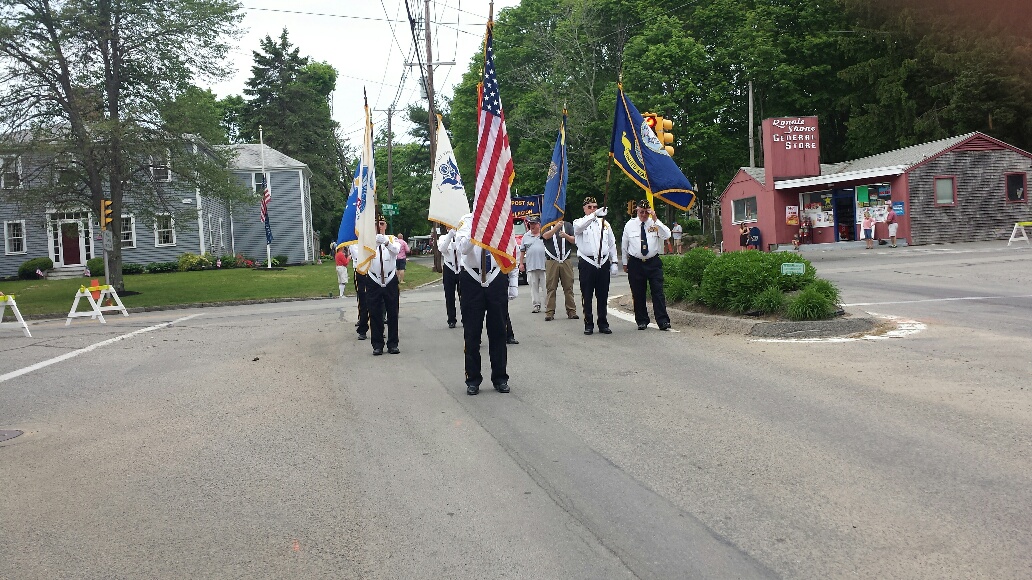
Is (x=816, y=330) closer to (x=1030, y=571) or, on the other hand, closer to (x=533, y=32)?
(x=1030, y=571)

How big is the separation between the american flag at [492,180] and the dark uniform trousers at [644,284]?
181 inches

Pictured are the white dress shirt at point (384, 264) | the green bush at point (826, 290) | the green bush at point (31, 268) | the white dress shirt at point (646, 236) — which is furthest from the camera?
the green bush at point (31, 268)

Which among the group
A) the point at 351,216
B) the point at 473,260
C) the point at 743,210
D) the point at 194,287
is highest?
the point at 743,210

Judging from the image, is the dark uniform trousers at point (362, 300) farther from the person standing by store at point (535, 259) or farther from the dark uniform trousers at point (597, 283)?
the person standing by store at point (535, 259)

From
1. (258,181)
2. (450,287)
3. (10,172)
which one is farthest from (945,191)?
(258,181)

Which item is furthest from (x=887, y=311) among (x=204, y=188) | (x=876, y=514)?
(x=204, y=188)

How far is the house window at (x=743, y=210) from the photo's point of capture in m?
41.0

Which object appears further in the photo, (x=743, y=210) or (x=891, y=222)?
(x=743, y=210)

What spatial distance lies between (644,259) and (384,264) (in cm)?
396

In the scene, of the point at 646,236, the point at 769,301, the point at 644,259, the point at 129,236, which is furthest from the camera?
the point at 129,236

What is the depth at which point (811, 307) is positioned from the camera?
38.3ft

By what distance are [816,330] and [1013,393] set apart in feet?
13.6

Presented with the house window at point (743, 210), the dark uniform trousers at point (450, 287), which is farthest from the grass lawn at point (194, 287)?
the dark uniform trousers at point (450, 287)

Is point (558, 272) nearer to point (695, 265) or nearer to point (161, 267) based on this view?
point (695, 265)
